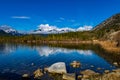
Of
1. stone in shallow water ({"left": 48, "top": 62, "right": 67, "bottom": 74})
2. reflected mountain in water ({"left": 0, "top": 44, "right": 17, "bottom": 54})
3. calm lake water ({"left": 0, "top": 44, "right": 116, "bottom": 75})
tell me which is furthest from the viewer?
reflected mountain in water ({"left": 0, "top": 44, "right": 17, "bottom": 54})

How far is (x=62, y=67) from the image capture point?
55625 mm

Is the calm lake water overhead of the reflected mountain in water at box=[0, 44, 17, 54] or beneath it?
beneath

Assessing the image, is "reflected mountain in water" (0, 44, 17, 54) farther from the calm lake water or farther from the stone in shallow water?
the stone in shallow water

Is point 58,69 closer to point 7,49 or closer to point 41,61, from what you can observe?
Result: point 41,61

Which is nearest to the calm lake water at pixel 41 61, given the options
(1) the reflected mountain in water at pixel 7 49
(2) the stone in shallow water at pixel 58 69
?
(2) the stone in shallow water at pixel 58 69

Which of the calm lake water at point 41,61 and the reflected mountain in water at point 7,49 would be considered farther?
the reflected mountain in water at point 7,49

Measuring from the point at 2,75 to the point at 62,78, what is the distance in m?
15.1

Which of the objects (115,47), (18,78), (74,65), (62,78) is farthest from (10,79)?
(115,47)

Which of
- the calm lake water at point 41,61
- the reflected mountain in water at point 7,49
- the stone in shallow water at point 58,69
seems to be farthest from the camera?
the reflected mountain in water at point 7,49

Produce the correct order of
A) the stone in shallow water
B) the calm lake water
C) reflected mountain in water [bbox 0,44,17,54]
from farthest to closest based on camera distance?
Result: 1. reflected mountain in water [bbox 0,44,17,54]
2. the calm lake water
3. the stone in shallow water

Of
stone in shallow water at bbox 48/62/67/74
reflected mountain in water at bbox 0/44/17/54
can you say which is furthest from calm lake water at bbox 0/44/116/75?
reflected mountain in water at bbox 0/44/17/54

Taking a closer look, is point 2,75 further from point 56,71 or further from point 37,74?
point 56,71

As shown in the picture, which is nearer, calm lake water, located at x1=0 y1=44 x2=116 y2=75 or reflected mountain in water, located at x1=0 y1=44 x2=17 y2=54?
calm lake water, located at x1=0 y1=44 x2=116 y2=75

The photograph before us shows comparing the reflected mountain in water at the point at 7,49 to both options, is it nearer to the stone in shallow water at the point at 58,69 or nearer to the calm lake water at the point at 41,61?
the calm lake water at the point at 41,61
